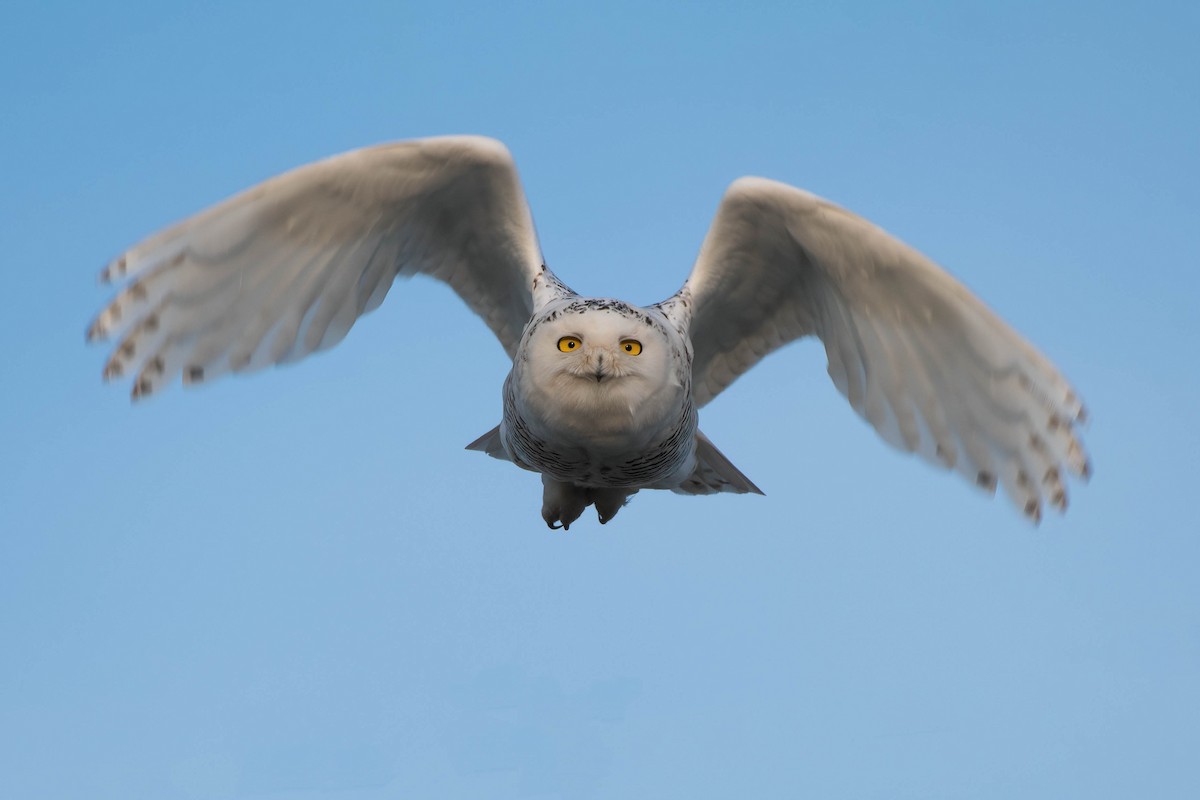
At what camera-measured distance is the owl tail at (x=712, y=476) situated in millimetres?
8117

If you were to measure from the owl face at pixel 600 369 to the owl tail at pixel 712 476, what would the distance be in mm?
1629

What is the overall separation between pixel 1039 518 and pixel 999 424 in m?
0.54

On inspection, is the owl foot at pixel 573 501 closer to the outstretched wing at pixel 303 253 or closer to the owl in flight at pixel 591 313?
the owl in flight at pixel 591 313

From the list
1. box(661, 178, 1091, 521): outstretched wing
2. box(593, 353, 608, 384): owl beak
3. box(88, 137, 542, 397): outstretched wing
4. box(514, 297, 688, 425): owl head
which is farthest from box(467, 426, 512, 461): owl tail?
box(593, 353, 608, 384): owl beak

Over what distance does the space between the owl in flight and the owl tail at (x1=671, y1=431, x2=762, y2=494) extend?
0.39ft

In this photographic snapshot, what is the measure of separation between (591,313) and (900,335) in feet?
6.16

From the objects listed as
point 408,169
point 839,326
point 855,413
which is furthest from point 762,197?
point 408,169

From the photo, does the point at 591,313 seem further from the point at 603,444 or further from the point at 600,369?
the point at 603,444

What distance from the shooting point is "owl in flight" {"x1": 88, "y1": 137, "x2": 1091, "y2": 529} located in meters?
6.47

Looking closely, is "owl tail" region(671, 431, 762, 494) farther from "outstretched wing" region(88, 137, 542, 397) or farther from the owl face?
the owl face

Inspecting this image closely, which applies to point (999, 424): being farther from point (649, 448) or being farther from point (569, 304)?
point (569, 304)

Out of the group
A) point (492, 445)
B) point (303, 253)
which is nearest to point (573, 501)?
point (492, 445)

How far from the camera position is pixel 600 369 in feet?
20.4

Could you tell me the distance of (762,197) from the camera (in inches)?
285
